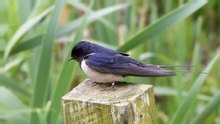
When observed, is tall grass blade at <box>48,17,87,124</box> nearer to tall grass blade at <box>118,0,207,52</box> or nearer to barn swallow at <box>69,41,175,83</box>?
tall grass blade at <box>118,0,207,52</box>

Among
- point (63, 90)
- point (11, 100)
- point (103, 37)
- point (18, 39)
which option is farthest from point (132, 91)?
point (103, 37)

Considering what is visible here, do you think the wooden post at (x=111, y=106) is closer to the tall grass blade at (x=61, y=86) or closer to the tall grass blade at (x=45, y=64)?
the tall grass blade at (x=61, y=86)

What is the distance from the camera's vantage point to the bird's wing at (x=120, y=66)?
5.46 feet

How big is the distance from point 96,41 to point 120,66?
1.25m

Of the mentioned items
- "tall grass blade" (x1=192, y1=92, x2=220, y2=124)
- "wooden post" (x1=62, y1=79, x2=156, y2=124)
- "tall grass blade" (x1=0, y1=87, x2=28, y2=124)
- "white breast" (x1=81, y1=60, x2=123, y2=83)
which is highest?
"tall grass blade" (x1=0, y1=87, x2=28, y2=124)

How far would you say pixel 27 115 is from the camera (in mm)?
2332

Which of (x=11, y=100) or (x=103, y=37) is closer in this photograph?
(x=11, y=100)

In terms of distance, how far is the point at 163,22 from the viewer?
84.1 inches

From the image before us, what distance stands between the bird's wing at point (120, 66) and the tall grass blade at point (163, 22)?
41 centimetres

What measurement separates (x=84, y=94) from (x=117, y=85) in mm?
126

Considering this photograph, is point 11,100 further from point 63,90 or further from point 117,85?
point 117,85

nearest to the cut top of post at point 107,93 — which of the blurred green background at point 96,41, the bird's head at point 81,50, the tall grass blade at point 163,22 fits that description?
the bird's head at point 81,50

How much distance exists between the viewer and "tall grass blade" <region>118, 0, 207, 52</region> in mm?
2115

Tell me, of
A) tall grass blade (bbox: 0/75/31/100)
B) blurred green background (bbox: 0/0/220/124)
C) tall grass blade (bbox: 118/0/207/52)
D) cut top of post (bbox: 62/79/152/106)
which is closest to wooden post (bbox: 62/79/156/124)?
cut top of post (bbox: 62/79/152/106)
